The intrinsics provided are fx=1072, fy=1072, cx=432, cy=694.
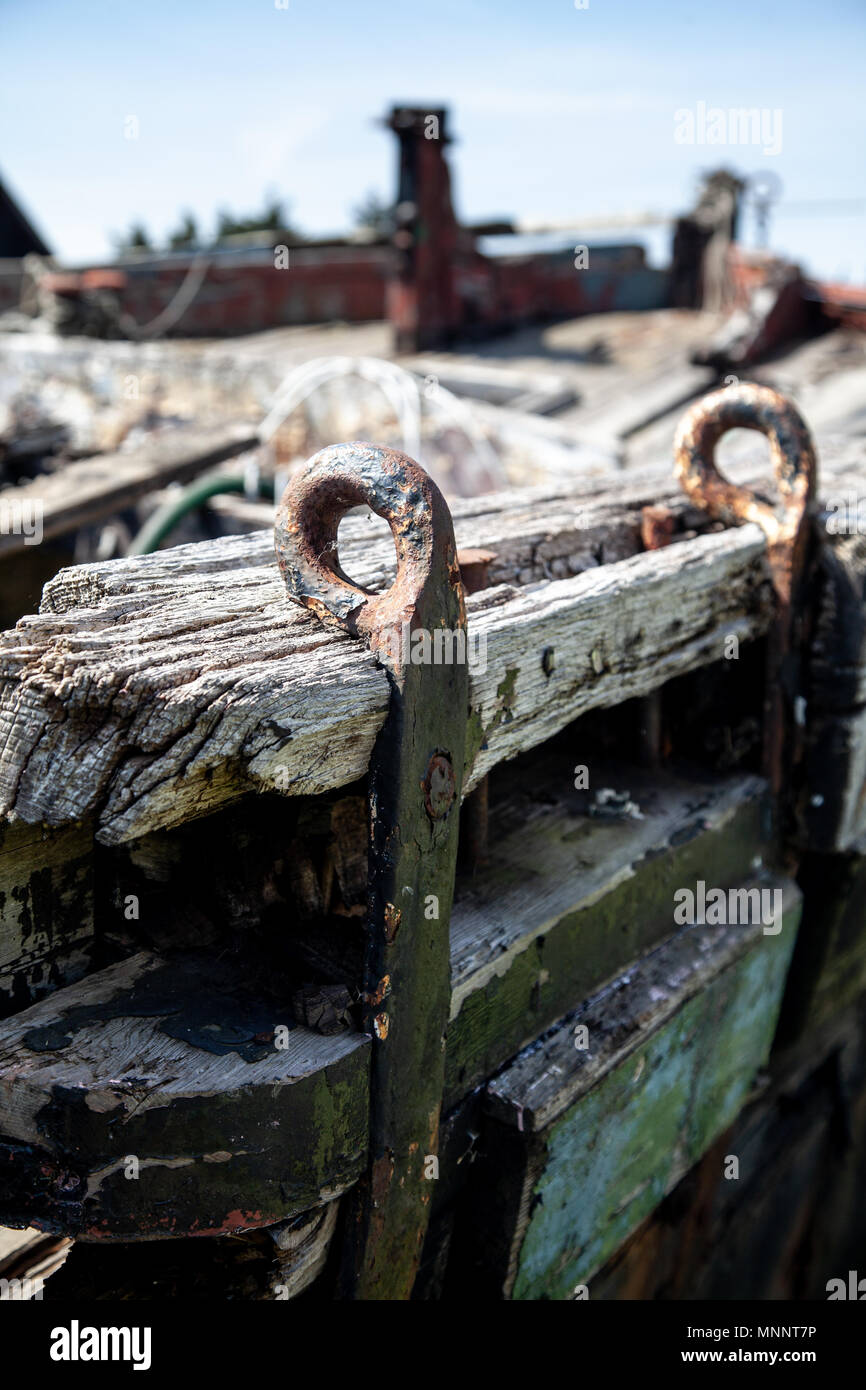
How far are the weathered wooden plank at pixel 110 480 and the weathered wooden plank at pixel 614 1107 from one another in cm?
248

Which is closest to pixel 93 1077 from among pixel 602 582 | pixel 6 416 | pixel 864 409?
pixel 602 582

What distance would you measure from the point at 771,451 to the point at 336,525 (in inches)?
48.3

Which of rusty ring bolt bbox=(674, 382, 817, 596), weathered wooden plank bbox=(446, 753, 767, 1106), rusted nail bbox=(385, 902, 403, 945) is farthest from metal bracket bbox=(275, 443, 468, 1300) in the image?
rusty ring bolt bbox=(674, 382, 817, 596)

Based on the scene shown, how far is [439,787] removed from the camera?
56.8 inches

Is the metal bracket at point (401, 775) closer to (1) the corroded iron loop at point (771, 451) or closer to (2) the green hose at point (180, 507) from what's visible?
(1) the corroded iron loop at point (771, 451)

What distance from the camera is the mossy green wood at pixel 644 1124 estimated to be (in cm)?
186

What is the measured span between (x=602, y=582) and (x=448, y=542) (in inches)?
18.6

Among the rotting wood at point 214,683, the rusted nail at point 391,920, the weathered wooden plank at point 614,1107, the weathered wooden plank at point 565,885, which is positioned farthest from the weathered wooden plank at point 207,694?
the weathered wooden plank at point 614,1107

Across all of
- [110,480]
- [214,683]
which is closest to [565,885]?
[214,683]

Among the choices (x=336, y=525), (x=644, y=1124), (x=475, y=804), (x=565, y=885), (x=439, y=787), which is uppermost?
(x=336, y=525)

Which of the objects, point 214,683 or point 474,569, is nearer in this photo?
point 214,683

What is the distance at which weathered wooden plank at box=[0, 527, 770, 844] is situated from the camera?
1.21 metres

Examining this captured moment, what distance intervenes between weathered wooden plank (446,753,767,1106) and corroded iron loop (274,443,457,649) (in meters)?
0.62

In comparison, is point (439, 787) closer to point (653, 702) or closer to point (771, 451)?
point (653, 702)
